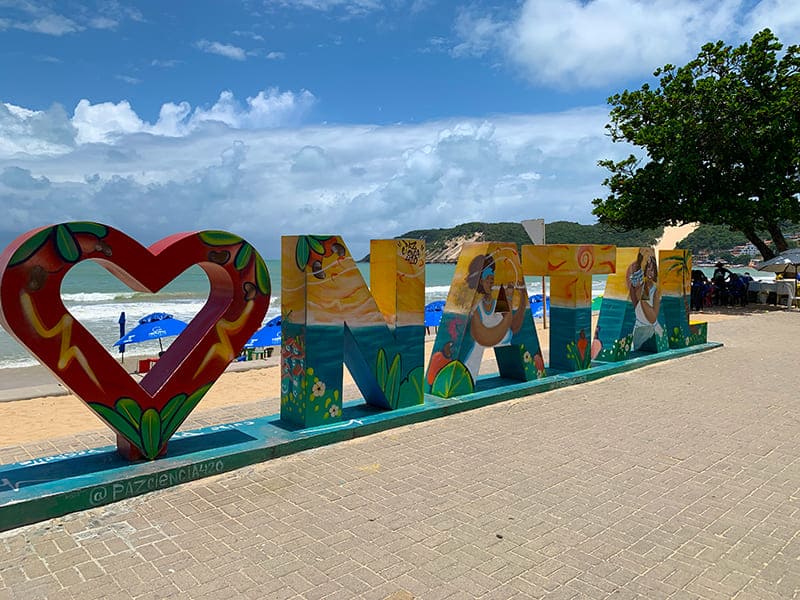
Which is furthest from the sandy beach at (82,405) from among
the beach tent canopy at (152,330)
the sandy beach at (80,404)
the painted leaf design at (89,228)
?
the beach tent canopy at (152,330)

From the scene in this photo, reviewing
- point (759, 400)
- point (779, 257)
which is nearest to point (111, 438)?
point (759, 400)

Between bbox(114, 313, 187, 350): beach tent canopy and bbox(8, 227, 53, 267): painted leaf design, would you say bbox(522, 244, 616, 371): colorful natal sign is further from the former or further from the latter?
bbox(114, 313, 187, 350): beach tent canopy

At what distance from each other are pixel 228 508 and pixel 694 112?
830 inches

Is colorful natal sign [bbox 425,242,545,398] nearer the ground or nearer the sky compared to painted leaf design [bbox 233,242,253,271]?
nearer the ground

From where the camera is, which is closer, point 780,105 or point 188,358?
point 188,358

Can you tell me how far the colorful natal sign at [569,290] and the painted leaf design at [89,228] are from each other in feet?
18.9

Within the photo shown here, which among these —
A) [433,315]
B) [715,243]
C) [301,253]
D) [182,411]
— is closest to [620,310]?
[301,253]

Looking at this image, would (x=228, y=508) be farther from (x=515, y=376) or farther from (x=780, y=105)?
(x=780, y=105)

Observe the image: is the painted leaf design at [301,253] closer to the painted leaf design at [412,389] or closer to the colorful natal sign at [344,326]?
the colorful natal sign at [344,326]

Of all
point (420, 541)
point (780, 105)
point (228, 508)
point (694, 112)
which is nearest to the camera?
point (420, 541)

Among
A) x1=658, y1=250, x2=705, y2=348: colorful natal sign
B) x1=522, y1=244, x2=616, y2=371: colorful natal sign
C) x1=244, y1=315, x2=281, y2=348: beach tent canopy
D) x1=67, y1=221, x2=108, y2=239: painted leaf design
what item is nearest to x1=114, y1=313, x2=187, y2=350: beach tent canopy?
x1=244, y1=315, x2=281, y2=348: beach tent canopy

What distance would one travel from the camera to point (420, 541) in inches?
174

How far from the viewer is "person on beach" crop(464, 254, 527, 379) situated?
324 inches

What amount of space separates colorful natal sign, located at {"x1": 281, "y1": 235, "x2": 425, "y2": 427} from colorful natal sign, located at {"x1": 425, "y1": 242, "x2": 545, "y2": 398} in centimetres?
59
